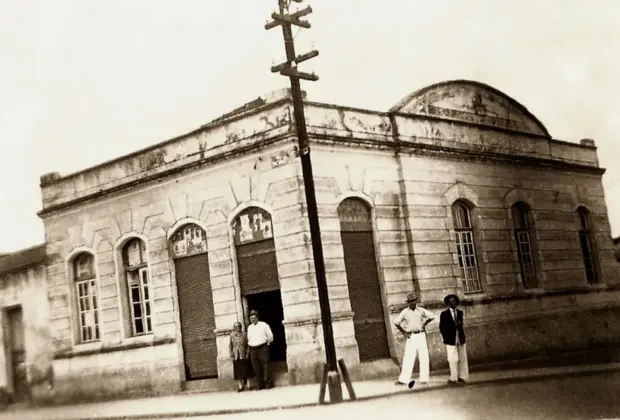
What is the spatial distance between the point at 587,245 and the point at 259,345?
41.7 ft

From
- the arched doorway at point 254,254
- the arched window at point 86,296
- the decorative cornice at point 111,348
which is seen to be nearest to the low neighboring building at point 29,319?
the decorative cornice at point 111,348

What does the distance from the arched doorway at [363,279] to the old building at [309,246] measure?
0.04 meters

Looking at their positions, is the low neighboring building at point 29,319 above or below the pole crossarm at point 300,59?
below

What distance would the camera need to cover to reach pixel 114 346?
1847 cm

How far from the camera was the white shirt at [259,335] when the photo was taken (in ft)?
49.9

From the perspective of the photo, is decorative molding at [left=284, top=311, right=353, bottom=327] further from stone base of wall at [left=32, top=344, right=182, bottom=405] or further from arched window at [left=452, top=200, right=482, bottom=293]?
arched window at [left=452, top=200, right=482, bottom=293]

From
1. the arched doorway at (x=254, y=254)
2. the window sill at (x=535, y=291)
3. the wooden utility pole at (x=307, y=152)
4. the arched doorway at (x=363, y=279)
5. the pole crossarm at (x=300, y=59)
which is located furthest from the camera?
the window sill at (x=535, y=291)

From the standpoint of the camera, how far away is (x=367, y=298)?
53.2 feet

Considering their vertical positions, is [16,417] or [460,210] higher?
[460,210]

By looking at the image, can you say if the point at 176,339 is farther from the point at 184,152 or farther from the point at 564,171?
the point at 564,171

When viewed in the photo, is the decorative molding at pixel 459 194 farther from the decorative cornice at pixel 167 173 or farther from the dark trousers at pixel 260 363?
the dark trousers at pixel 260 363

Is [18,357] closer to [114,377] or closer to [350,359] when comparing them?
[114,377]

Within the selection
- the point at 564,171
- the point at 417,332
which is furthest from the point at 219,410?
the point at 564,171

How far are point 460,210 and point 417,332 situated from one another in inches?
259
